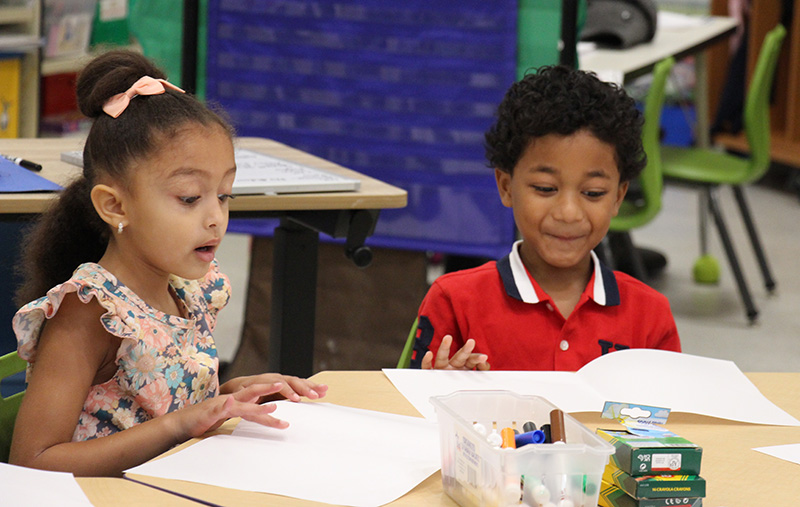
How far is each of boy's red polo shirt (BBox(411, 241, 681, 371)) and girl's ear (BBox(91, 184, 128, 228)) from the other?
1.58ft

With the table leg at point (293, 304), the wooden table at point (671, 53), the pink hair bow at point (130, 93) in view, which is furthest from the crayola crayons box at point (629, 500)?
the wooden table at point (671, 53)

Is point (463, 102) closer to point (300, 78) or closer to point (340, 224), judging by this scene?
point (300, 78)

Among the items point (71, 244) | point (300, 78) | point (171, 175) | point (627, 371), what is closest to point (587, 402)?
point (627, 371)

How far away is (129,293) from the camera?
1.12 metres

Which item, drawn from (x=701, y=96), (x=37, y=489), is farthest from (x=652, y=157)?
(x=37, y=489)

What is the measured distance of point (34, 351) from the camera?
106 centimetres

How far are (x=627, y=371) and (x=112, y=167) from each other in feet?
2.12

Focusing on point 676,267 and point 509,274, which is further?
point 676,267

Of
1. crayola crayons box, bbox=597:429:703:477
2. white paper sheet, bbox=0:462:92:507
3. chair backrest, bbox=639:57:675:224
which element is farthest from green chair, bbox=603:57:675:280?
white paper sheet, bbox=0:462:92:507

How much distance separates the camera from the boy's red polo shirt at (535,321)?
1420mm

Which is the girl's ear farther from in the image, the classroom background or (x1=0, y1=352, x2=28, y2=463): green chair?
the classroom background

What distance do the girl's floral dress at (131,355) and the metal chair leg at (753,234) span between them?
9.52 feet

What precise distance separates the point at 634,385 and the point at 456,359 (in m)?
0.21

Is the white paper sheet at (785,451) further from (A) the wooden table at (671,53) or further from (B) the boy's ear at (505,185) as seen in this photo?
(A) the wooden table at (671,53)
